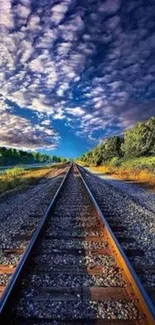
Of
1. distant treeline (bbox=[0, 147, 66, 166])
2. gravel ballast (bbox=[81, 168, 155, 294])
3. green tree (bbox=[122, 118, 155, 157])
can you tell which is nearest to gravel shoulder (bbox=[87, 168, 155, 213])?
gravel ballast (bbox=[81, 168, 155, 294])

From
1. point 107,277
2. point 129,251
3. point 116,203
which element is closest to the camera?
point 107,277

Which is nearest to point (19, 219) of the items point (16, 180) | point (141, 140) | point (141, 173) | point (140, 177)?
point (16, 180)

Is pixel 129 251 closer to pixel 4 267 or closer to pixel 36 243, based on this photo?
pixel 36 243

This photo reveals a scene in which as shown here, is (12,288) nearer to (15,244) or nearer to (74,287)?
(74,287)

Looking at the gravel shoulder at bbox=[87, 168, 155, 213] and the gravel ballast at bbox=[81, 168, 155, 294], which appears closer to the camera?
the gravel ballast at bbox=[81, 168, 155, 294]

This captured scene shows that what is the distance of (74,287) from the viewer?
13.8 feet

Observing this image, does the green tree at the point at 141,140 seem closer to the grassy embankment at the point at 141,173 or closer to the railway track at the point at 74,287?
the grassy embankment at the point at 141,173

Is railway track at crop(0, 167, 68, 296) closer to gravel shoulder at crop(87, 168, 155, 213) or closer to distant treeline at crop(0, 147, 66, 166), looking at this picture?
gravel shoulder at crop(87, 168, 155, 213)

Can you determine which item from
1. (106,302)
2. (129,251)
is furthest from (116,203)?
(106,302)

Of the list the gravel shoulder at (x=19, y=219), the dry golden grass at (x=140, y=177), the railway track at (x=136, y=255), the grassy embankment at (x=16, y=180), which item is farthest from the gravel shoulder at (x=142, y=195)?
the grassy embankment at (x=16, y=180)

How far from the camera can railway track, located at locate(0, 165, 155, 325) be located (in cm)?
345

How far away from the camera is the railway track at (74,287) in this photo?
→ 3449mm

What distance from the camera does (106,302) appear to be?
149 inches

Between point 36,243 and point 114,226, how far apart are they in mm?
2477
